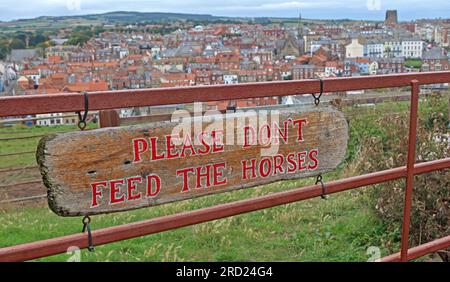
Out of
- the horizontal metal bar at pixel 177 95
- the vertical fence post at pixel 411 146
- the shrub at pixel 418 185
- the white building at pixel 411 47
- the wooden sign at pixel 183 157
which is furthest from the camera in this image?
the white building at pixel 411 47

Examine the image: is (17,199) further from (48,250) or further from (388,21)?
(388,21)

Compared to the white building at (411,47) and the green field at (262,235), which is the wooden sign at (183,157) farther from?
the white building at (411,47)

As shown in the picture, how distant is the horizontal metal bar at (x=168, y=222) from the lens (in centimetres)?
162

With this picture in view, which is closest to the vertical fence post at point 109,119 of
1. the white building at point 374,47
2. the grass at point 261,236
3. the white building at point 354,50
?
the grass at point 261,236

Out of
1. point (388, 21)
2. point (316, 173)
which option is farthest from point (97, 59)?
point (316, 173)

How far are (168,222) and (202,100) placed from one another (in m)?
0.42

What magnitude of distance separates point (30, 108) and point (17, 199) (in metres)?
5.52

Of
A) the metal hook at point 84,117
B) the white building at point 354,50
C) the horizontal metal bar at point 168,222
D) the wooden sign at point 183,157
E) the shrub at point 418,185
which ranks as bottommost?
the white building at point 354,50

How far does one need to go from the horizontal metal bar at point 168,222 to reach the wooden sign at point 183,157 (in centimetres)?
6

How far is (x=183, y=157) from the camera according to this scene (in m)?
1.83

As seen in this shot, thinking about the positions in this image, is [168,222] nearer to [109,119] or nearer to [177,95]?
[177,95]

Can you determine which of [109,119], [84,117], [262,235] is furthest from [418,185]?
[84,117]

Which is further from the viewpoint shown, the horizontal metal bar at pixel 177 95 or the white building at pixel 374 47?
the white building at pixel 374 47

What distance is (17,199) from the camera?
21.8ft
